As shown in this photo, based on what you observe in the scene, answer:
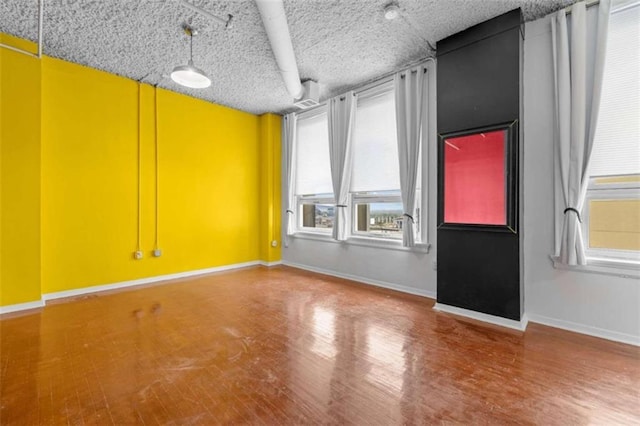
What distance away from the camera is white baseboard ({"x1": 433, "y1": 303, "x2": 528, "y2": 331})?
2949 mm

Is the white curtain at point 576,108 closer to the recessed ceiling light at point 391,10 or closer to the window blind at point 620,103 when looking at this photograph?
the window blind at point 620,103

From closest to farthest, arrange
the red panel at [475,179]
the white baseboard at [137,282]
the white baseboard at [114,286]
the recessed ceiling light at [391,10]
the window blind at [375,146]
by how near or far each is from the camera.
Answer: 1. the recessed ceiling light at [391,10]
2. the red panel at [475,179]
3. the white baseboard at [114,286]
4. the white baseboard at [137,282]
5. the window blind at [375,146]

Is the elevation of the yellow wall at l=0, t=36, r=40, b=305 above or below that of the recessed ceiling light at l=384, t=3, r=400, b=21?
below

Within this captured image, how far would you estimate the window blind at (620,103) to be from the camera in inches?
103

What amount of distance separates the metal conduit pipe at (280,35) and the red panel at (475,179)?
2.14 meters

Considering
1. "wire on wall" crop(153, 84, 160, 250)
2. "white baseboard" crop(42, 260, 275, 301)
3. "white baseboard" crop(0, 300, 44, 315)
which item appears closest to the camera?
"white baseboard" crop(0, 300, 44, 315)

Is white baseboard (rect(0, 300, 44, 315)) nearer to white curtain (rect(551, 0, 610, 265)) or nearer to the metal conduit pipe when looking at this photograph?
the metal conduit pipe

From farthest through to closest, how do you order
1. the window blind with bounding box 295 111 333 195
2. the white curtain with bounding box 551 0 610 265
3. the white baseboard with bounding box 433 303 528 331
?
the window blind with bounding box 295 111 333 195 → the white baseboard with bounding box 433 303 528 331 → the white curtain with bounding box 551 0 610 265

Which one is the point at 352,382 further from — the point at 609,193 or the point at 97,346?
the point at 609,193

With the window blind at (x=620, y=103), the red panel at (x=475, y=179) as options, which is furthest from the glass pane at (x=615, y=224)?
the red panel at (x=475, y=179)

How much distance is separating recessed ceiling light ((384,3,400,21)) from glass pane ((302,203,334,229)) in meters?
3.16

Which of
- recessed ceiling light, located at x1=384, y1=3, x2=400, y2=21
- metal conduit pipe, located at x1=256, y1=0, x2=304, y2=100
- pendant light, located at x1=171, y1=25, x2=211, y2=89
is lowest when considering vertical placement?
pendant light, located at x1=171, y1=25, x2=211, y2=89

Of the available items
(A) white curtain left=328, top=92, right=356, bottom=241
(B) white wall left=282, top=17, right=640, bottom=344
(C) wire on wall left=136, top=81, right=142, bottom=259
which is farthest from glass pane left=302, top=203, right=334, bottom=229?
(B) white wall left=282, top=17, right=640, bottom=344

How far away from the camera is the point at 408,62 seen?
4012mm
